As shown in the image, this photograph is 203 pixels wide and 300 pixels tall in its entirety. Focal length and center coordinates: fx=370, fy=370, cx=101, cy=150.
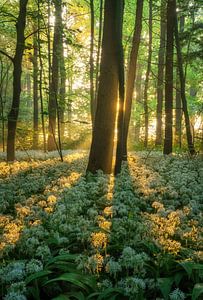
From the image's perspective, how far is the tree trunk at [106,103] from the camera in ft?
33.4

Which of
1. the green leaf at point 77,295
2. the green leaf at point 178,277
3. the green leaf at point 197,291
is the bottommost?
the green leaf at point 77,295

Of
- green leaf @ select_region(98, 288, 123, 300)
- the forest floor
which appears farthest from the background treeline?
green leaf @ select_region(98, 288, 123, 300)

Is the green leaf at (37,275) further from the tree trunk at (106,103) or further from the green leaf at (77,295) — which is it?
the tree trunk at (106,103)

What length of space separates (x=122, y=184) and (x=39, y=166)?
459 centimetres

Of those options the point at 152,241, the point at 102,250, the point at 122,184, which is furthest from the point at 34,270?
the point at 122,184

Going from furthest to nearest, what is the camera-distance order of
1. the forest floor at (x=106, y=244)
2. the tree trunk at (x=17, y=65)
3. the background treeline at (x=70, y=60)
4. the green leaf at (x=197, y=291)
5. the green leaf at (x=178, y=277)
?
the background treeline at (x=70, y=60), the tree trunk at (x=17, y=65), the green leaf at (x=178, y=277), the forest floor at (x=106, y=244), the green leaf at (x=197, y=291)

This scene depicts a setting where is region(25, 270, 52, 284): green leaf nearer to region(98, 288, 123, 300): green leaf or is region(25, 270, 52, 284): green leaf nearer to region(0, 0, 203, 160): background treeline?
region(98, 288, 123, 300): green leaf

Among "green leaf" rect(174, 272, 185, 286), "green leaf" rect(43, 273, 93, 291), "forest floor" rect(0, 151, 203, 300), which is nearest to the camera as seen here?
"green leaf" rect(43, 273, 93, 291)

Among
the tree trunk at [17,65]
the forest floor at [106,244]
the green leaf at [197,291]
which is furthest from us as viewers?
the tree trunk at [17,65]

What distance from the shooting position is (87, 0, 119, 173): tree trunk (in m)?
10.2

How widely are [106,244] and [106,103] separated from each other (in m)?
6.00

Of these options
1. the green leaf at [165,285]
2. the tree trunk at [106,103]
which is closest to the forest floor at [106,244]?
the green leaf at [165,285]

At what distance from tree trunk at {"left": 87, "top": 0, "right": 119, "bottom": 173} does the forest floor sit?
2134 mm

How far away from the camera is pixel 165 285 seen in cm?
378
